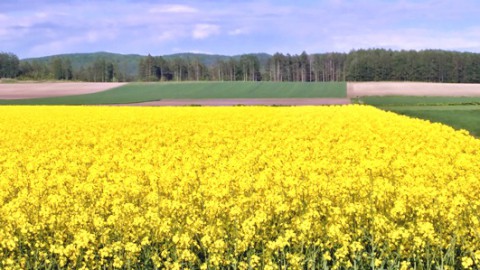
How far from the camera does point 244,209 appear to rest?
10102mm

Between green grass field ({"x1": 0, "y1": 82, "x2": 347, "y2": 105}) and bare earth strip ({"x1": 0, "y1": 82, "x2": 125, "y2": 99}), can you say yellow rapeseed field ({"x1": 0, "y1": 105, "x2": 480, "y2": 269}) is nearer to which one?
green grass field ({"x1": 0, "y1": 82, "x2": 347, "y2": 105})

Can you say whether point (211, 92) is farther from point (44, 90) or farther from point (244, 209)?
point (244, 209)

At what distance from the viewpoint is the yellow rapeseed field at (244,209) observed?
8.67 metres

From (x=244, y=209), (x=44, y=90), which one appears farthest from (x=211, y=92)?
(x=244, y=209)

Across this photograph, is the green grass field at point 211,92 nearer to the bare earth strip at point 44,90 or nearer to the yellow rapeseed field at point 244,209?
the bare earth strip at point 44,90

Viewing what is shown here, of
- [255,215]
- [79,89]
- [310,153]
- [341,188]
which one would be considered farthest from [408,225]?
[79,89]

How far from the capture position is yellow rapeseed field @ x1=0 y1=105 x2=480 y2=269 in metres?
8.67

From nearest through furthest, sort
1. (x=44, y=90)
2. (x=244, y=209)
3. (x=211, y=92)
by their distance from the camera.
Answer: (x=244, y=209) < (x=211, y=92) < (x=44, y=90)

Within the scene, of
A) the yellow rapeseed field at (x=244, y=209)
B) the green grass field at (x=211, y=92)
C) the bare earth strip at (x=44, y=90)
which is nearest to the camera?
the yellow rapeseed field at (x=244, y=209)

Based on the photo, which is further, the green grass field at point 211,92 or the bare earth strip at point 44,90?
the bare earth strip at point 44,90

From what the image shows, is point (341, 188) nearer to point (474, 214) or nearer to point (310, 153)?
point (474, 214)

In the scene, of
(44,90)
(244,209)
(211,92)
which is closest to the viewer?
(244,209)

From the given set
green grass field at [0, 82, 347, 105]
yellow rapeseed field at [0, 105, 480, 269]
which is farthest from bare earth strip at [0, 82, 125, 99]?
yellow rapeseed field at [0, 105, 480, 269]

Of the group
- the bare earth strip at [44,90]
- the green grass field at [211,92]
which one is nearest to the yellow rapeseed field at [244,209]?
the green grass field at [211,92]
